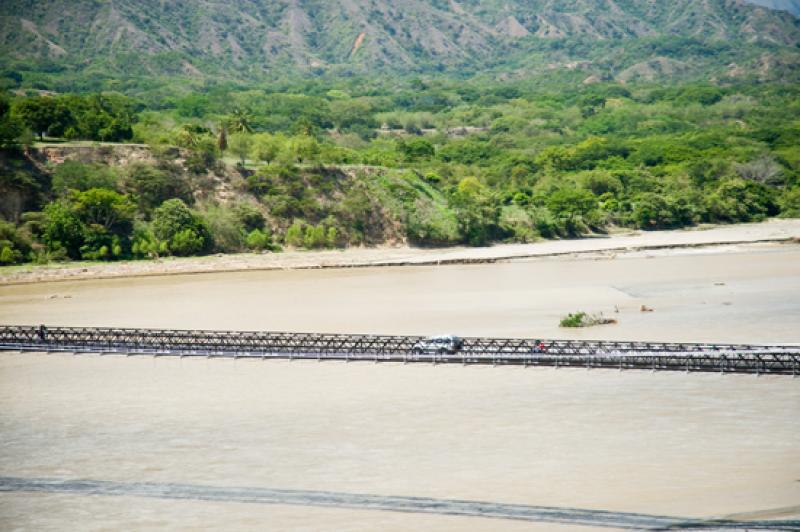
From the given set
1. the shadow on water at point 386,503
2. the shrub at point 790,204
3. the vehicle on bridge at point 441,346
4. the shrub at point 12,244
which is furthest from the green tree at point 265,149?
the shadow on water at point 386,503

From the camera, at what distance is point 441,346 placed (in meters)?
35.3

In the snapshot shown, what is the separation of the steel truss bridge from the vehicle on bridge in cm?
8

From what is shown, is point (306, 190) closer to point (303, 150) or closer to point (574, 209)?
point (303, 150)

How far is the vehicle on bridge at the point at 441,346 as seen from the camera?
116 ft

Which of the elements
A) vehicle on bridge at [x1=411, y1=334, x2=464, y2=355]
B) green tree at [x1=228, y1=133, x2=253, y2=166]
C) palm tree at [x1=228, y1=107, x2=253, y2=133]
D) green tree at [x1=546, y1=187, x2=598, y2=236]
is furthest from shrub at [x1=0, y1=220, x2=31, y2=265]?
green tree at [x1=546, y1=187, x2=598, y2=236]

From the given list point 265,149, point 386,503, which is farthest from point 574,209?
point 386,503

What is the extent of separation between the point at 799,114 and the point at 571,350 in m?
158

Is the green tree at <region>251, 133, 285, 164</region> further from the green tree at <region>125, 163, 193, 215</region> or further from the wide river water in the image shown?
the wide river water

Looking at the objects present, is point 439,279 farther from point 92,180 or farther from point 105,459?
point 105,459

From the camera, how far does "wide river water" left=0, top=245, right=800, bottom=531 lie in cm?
2109

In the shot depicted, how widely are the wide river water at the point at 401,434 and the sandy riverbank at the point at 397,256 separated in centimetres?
2153

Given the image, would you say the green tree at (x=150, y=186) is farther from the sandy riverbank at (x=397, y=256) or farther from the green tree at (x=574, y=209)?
the green tree at (x=574, y=209)

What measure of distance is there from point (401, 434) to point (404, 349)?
948cm

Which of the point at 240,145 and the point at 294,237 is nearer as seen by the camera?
the point at 294,237
